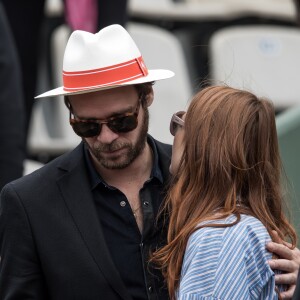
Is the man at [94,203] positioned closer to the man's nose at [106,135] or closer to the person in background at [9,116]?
the man's nose at [106,135]

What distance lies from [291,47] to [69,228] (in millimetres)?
5083

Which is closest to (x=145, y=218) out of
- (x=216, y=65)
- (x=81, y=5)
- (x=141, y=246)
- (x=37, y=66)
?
(x=141, y=246)

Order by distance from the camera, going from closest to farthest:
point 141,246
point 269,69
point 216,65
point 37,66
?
point 141,246, point 37,66, point 216,65, point 269,69

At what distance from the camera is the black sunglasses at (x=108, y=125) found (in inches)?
155

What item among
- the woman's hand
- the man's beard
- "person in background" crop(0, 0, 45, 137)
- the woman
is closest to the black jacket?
the man's beard

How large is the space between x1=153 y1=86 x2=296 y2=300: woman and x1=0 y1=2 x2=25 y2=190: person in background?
6.06 feet

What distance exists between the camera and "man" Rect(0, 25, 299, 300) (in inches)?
154

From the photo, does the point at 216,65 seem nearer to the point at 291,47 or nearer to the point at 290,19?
the point at 291,47

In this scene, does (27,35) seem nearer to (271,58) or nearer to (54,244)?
(271,58)

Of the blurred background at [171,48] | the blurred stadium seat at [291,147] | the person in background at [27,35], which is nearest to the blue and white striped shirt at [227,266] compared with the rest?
the blurred stadium seat at [291,147]

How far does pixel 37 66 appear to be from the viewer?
706 cm

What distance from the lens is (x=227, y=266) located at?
140 inches

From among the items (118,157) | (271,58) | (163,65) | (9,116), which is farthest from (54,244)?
(271,58)

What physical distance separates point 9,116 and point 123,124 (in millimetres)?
1785
